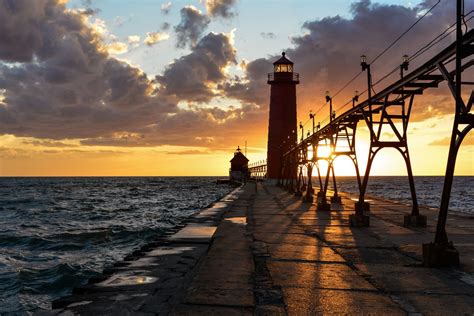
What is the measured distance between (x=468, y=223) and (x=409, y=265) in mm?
8414

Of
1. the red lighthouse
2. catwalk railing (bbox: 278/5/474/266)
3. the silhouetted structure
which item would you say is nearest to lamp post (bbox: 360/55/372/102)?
catwalk railing (bbox: 278/5/474/266)

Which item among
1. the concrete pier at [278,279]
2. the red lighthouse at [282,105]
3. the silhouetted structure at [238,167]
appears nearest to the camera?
the concrete pier at [278,279]

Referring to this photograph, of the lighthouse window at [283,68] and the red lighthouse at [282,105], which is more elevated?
the lighthouse window at [283,68]

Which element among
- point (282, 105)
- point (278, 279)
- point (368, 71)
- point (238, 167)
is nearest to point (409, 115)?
point (368, 71)

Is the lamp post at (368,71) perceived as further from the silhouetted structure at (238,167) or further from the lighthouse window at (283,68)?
the silhouetted structure at (238,167)

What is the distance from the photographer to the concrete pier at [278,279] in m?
5.11

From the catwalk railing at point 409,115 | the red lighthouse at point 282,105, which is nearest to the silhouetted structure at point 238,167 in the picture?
the red lighthouse at point 282,105

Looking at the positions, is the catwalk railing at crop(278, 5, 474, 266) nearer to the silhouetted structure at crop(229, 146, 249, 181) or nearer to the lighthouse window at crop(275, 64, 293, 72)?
the lighthouse window at crop(275, 64, 293, 72)

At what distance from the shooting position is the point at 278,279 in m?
6.52

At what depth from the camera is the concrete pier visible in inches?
201

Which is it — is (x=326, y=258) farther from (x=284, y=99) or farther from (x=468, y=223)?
(x=284, y=99)

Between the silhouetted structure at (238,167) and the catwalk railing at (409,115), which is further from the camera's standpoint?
the silhouetted structure at (238,167)

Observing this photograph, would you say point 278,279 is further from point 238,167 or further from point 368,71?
point 238,167

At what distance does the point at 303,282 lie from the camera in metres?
6.36
